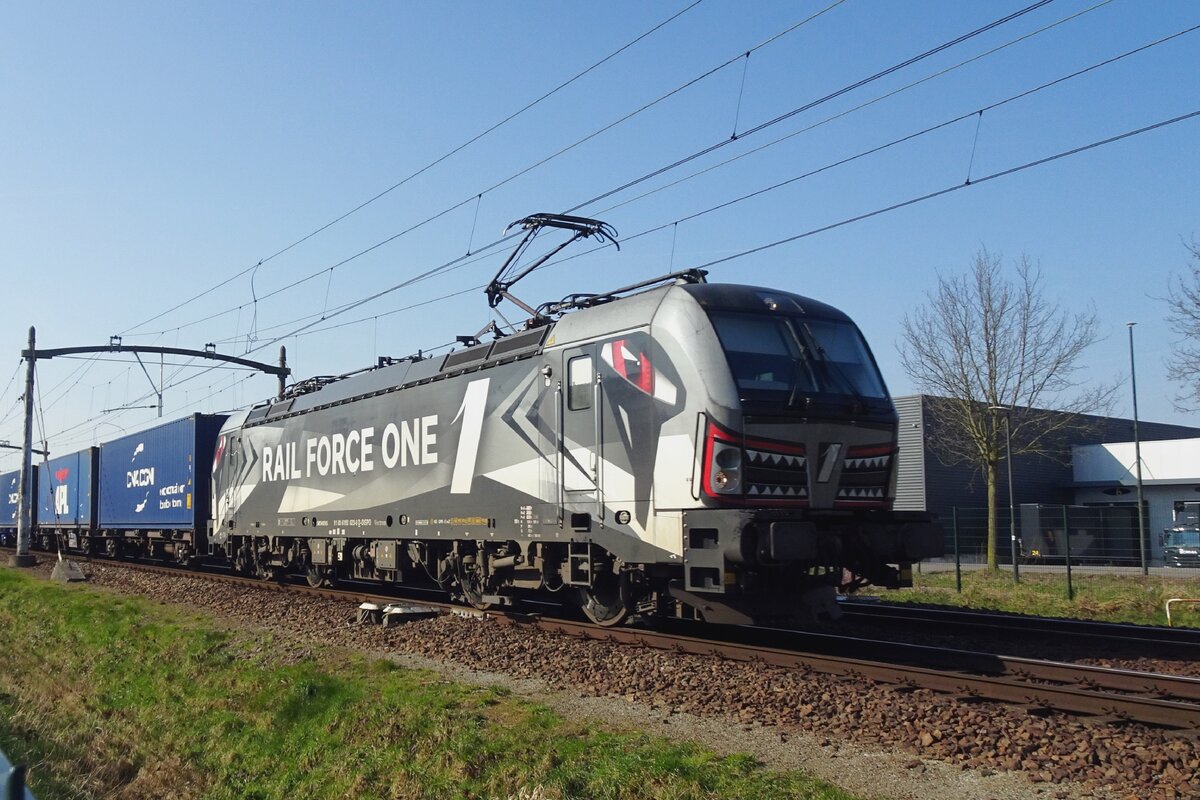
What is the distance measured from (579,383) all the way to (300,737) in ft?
15.4

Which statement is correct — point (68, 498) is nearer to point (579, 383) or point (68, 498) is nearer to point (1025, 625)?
point (579, 383)

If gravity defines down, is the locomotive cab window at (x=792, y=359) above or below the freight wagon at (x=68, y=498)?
above

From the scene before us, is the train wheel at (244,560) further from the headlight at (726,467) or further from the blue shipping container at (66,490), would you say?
the headlight at (726,467)

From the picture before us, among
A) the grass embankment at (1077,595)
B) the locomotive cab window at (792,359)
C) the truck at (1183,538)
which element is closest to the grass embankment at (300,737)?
the locomotive cab window at (792,359)

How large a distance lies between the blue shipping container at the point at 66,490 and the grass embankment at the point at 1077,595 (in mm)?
27226

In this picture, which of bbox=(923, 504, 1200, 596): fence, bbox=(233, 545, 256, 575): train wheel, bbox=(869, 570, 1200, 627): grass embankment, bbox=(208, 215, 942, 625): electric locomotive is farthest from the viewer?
bbox=(233, 545, 256, 575): train wheel

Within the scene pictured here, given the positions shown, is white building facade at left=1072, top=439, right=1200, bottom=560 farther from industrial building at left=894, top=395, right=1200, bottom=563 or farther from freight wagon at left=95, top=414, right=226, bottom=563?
freight wagon at left=95, top=414, right=226, bottom=563

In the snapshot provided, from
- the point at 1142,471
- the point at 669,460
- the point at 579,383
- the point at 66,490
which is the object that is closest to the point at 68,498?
the point at 66,490

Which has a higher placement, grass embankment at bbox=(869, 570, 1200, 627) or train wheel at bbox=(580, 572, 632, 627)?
train wheel at bbox=(580, 572, 632, 627)

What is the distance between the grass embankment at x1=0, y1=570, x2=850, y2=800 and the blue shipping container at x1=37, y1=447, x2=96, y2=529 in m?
22.6

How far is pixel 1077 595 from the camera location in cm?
1669

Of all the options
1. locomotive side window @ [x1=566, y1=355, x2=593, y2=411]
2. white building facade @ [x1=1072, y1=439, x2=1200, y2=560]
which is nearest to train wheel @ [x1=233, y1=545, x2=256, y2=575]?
locomotive side window @ [x1=566, y1=355, x2=593, y2=411]

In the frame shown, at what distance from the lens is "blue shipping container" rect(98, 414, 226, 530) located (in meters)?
24.2

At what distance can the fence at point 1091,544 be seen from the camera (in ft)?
60.6
